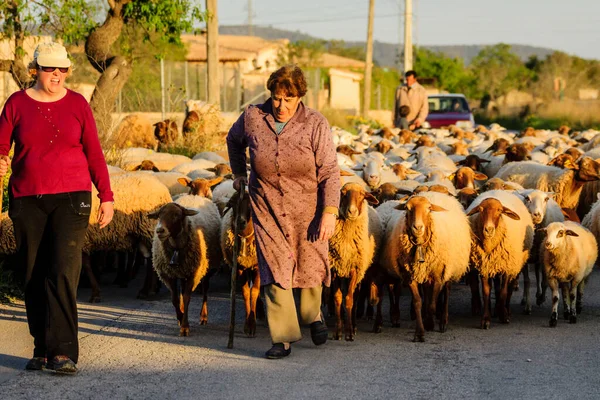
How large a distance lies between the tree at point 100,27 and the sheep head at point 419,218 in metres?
8.75

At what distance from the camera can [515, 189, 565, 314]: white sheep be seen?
415 inches

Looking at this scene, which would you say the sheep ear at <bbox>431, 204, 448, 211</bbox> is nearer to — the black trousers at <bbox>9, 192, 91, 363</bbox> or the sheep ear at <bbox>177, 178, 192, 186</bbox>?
the black trousers at <bbox>9, 192, 91, 363</bbox>

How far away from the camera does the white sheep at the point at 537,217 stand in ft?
34.6

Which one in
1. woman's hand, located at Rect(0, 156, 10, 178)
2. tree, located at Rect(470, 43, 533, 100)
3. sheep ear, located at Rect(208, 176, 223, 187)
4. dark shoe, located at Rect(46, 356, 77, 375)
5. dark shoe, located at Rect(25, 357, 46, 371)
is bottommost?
tree, located at Rect(470, 43, 533, 100)

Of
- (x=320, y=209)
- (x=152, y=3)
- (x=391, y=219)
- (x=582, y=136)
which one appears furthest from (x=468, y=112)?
(x=320, y=209)

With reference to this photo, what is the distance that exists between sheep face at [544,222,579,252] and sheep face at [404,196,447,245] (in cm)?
115

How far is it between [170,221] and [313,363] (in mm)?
2484

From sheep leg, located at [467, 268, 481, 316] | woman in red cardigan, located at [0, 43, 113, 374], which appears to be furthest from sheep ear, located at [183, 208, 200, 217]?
sheep leg, located at [467, 268, 481, 316]

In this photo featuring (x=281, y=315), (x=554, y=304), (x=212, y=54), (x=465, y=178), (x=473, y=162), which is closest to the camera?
(x=281, y=315)

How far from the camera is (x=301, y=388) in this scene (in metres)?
6.75

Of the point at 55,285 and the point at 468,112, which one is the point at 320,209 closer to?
the point at 55,285

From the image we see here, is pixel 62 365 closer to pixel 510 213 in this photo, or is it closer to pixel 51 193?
pixel 51 193

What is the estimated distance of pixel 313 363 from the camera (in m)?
7.61

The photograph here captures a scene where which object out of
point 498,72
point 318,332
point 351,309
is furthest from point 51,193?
point 498,72
